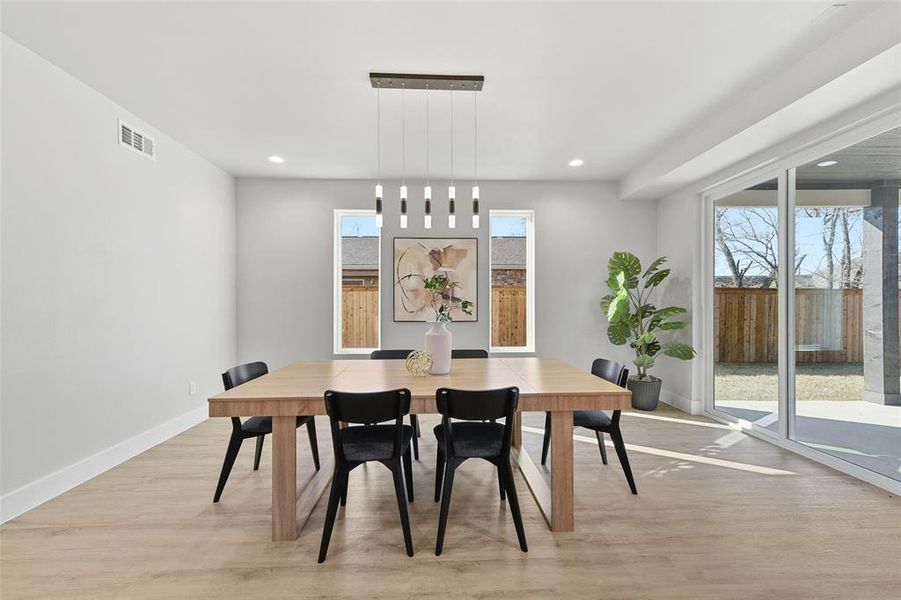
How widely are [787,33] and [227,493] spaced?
4220 mm

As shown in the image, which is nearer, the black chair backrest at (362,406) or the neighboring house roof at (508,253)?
the black chair backrest at (362,406)

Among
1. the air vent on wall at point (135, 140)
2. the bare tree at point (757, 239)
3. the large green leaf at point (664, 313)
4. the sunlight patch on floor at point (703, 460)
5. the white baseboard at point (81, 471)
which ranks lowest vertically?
the sunlight patch on floor at point (703, 460)

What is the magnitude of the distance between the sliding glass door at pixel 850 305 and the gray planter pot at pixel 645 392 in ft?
4.45

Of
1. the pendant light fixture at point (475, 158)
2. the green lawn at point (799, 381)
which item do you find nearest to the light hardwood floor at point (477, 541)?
the green lawn at point (799, 381)

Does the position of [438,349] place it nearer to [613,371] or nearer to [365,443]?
[365,443]

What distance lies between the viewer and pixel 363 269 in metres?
5.26

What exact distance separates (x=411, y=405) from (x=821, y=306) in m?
3.19

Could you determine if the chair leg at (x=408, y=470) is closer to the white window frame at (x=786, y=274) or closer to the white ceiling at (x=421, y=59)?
the white ceiling at (x=421, y=59)

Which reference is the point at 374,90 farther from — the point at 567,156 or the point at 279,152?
the point at 567,156

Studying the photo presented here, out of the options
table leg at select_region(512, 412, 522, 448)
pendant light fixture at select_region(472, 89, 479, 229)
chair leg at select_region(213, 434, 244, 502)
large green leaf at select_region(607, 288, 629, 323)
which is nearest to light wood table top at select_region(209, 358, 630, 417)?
chair leg at select_region(213, 434, 244, 502)

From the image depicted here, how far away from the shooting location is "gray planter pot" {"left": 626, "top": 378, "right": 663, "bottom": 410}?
4668mm

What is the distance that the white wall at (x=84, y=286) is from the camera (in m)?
2.43

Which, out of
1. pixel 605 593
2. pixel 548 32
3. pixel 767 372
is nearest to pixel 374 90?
pixel 548 32

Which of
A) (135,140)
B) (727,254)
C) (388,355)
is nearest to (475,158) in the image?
(388,355)
